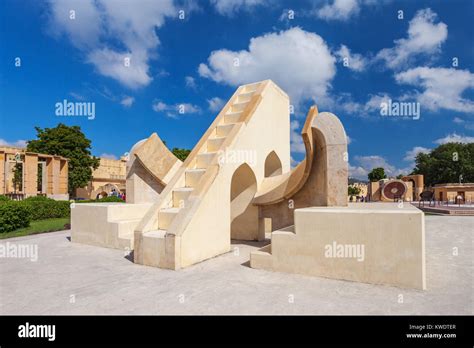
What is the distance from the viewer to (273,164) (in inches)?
487

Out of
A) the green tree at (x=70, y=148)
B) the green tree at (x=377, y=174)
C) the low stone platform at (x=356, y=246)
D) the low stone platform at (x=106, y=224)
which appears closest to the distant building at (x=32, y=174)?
the green tree at (x=70, y=148)

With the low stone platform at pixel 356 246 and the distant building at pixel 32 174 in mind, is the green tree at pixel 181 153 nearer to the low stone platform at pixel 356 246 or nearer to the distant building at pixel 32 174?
the distant building at pixel 32 174

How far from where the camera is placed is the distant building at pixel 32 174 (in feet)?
83.9

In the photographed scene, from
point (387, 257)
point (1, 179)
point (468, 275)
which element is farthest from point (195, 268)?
point (1, 179)

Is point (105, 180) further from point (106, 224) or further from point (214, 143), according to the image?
point (214, 143)

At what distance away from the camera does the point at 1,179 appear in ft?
84.6

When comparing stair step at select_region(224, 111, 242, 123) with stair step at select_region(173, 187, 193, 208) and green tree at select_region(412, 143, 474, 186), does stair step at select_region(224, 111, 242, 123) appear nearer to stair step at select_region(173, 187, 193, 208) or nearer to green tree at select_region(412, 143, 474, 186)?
stair step at select_region(173, 187, 193, 208)

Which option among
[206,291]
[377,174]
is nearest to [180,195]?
[206,291]

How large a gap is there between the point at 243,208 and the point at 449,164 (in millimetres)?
52559

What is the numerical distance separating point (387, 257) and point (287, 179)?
4.60 metres

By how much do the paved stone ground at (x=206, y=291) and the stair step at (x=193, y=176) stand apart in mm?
2374

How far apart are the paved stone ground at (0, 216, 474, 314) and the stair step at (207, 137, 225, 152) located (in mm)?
3635
